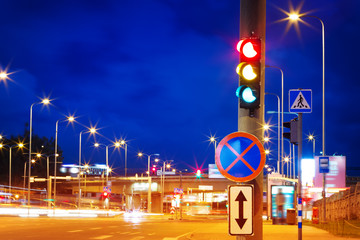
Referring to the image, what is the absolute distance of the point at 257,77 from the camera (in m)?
7.59

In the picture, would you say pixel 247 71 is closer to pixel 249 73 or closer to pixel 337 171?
pixel 249 73

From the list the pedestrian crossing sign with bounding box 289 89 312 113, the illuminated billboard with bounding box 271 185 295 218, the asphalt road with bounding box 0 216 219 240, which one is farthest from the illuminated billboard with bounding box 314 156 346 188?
the pedestrian crossing sign with bounding box 289 89 312 113

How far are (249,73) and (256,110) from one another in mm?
554

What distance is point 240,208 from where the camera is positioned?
23.0 feet

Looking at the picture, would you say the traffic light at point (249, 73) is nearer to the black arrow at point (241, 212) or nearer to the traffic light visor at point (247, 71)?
the traffic light visor at point (247, 71)

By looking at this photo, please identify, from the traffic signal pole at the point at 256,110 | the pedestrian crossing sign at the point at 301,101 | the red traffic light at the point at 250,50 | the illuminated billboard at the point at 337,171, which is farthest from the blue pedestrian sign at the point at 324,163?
the illuminated billboard at the point at 337,171

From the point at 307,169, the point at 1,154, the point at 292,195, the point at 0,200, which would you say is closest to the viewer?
the point at 292,195

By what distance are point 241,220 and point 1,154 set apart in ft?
417

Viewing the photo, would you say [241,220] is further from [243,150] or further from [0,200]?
[0,200]

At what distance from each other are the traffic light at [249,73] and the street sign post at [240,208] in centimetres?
124

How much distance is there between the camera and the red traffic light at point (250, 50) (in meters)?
7.67

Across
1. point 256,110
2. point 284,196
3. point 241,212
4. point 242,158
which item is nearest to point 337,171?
point 284,196

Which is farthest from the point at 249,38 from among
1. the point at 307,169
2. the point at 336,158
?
the point at 307,169

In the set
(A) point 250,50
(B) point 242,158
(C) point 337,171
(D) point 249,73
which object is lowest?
(C) point 337,171
